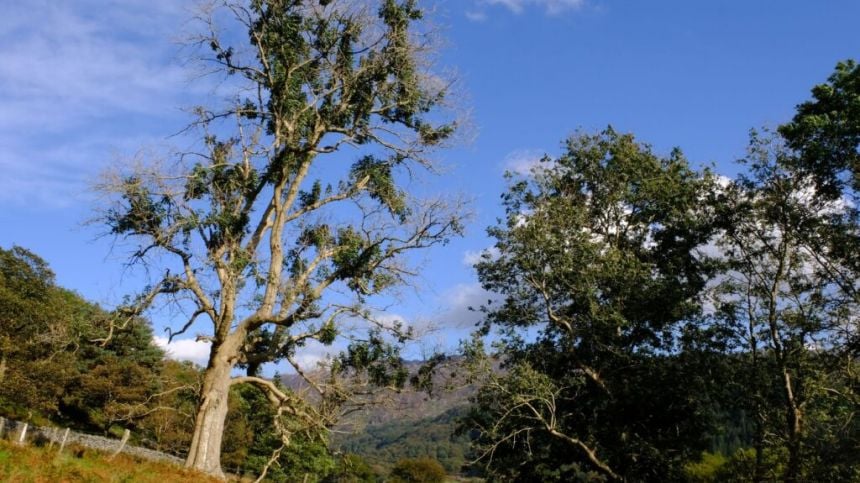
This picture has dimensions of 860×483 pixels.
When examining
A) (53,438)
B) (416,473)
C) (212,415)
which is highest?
(416,473)

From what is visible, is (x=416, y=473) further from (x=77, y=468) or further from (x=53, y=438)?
(x=77, y=468)

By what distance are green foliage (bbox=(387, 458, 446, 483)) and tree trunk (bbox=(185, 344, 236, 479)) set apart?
9544 cm

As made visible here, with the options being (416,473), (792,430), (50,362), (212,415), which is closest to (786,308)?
(792,430)

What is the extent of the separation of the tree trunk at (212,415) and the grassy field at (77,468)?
1.30 m

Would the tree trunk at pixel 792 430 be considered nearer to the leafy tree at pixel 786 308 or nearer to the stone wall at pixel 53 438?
the leafy tree at pixel 786 308

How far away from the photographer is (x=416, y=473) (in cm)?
10581

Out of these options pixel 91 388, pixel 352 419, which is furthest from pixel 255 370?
pixel 91 388

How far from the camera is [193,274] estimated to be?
1686cm

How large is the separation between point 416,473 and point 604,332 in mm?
89511

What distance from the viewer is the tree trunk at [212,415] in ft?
49.9

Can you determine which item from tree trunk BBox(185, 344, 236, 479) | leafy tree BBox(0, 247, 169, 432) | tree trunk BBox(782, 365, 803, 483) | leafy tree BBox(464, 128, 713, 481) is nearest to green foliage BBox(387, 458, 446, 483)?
leafy tree BBox(0, 247, 169, 432)

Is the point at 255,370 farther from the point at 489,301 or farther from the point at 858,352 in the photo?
the point at 858,352

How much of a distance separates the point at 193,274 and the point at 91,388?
46.3 metres

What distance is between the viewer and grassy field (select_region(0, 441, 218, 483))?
33.4 feet
